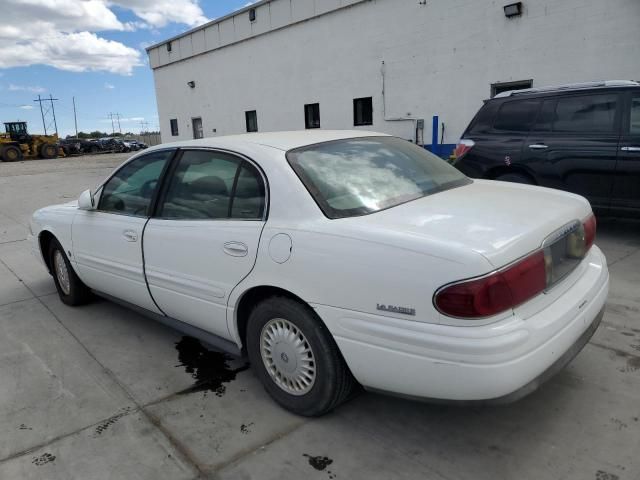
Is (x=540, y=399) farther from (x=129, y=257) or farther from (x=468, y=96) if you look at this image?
(x=468, y=96)

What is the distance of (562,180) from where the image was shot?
5844 millimetres

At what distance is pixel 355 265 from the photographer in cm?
Result: 216

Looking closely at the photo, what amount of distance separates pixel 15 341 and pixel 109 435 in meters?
1.77

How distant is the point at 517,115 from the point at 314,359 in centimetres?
505

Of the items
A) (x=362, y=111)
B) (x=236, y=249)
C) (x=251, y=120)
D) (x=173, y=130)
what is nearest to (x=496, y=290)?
(x=236, y=249)

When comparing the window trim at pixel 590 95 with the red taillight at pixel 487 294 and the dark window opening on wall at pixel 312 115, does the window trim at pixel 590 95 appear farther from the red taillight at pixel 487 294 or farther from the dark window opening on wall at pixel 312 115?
the dark window opening on wall at pixel 312 115

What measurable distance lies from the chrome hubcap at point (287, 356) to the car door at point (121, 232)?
1128mm

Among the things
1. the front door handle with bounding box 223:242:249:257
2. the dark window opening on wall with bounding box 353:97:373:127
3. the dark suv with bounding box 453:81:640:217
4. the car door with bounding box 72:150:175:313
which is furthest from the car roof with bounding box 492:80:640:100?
the dark window opening on wall with bounding box 353:97:373:127

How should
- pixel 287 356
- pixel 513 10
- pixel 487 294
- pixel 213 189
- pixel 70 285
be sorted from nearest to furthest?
pixel 487 294, pixel 287 356, pixel 213 189, pixel 70 285, pixel 513 10

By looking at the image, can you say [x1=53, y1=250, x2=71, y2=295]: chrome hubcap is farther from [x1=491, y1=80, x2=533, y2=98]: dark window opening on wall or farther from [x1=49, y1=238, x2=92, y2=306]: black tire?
[x1=491, y1=80, x2=533, y2=98]: dark window opening on wall

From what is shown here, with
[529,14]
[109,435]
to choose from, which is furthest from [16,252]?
[529,14]

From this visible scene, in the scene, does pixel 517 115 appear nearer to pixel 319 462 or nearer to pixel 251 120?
pixel 319 462

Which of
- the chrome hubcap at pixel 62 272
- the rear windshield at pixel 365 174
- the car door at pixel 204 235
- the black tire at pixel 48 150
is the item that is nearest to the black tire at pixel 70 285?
the chrome hubcap at pixel 62 272

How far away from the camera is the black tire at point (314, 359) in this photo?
7.84 ft
